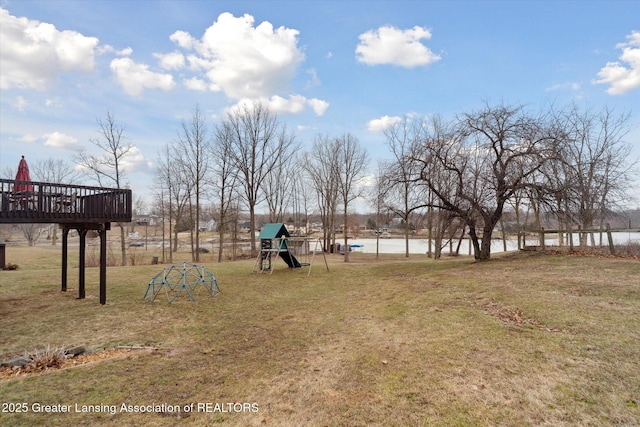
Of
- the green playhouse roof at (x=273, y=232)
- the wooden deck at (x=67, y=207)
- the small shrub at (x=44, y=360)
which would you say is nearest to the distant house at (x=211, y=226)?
the green playhouse roof at (x=273, y=232)

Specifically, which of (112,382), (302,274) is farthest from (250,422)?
(302,274)

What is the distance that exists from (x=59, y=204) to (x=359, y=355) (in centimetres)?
834

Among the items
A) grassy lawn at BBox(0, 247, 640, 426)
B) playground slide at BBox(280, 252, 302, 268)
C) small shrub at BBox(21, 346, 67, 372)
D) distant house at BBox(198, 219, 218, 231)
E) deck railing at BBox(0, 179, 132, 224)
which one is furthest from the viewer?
distant house at BBox(198, 219, 218, 231)

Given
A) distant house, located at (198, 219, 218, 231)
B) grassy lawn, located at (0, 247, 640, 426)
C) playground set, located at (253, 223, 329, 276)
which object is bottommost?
grassy lawn, located at (0, 247, 640, 426)

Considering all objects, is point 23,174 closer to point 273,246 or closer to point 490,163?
point 273,246

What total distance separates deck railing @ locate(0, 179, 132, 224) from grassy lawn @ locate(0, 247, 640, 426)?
238 cm

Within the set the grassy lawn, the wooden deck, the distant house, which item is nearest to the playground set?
the grassy lawn

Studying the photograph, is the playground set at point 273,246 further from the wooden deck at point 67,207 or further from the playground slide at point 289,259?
the wooden deck at point 67,207

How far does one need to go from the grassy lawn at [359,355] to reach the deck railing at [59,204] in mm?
2378

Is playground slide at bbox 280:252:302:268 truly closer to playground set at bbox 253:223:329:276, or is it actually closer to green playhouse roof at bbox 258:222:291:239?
playground set at bbox 253:223:329:276

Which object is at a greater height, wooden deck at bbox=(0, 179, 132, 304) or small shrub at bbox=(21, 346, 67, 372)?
wooden deck at bbox=(0, 179, 132, 304)

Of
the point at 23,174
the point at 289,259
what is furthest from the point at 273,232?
the point at 23,174

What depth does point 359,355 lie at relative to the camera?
5.36m

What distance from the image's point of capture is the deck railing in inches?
300
